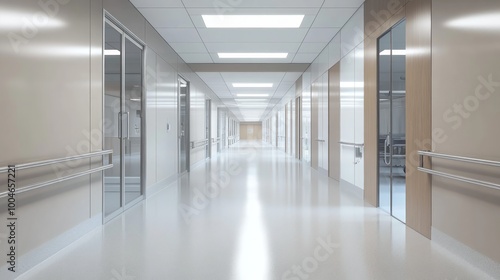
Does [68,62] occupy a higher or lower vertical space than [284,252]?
higher

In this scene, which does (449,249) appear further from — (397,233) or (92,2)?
(92,2)

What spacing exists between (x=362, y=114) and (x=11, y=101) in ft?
16.5

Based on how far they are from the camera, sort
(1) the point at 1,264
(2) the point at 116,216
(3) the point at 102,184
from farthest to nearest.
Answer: (2) the point at 116,216 → (3) the point at 102,184 → (1) the point at 1,264

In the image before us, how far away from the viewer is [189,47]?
8500 millimetres

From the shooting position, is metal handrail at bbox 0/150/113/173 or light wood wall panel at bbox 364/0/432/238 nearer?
metal handrail at bbox 0/150/113/173

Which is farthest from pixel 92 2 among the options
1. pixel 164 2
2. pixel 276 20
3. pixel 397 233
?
pixel 397 233

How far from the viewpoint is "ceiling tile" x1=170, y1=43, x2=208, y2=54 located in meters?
8.21

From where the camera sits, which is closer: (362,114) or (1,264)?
(1,264)

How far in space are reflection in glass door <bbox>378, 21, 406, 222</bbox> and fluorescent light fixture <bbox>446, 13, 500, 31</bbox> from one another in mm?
1624

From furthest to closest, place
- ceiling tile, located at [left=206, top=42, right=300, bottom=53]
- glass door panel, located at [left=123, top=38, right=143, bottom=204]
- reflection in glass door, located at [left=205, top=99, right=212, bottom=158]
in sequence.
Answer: reflection in glass door, located at [left=205, top=99, right=212, bottom=158]
ceiling tile, located at [left=206, top=42, right=300, bottom=53]
glass door panel, located at [left=123, top=38, right=143, bottom=204]

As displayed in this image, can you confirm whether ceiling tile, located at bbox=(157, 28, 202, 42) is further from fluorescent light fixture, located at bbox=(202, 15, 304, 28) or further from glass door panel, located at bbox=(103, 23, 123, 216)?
glass door panel, located at bbox=(103, 23, 123, 216)

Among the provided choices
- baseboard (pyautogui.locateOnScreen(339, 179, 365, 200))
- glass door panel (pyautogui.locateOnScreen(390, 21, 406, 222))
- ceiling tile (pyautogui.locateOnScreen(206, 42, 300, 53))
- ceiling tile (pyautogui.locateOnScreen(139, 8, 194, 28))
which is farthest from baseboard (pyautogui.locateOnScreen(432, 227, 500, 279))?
ceiling tile (pyautogui.locateOnScreen(206, 42, 300, 53))

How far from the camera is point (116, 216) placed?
4730 mm

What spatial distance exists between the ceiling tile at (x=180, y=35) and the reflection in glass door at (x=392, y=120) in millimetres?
3889
